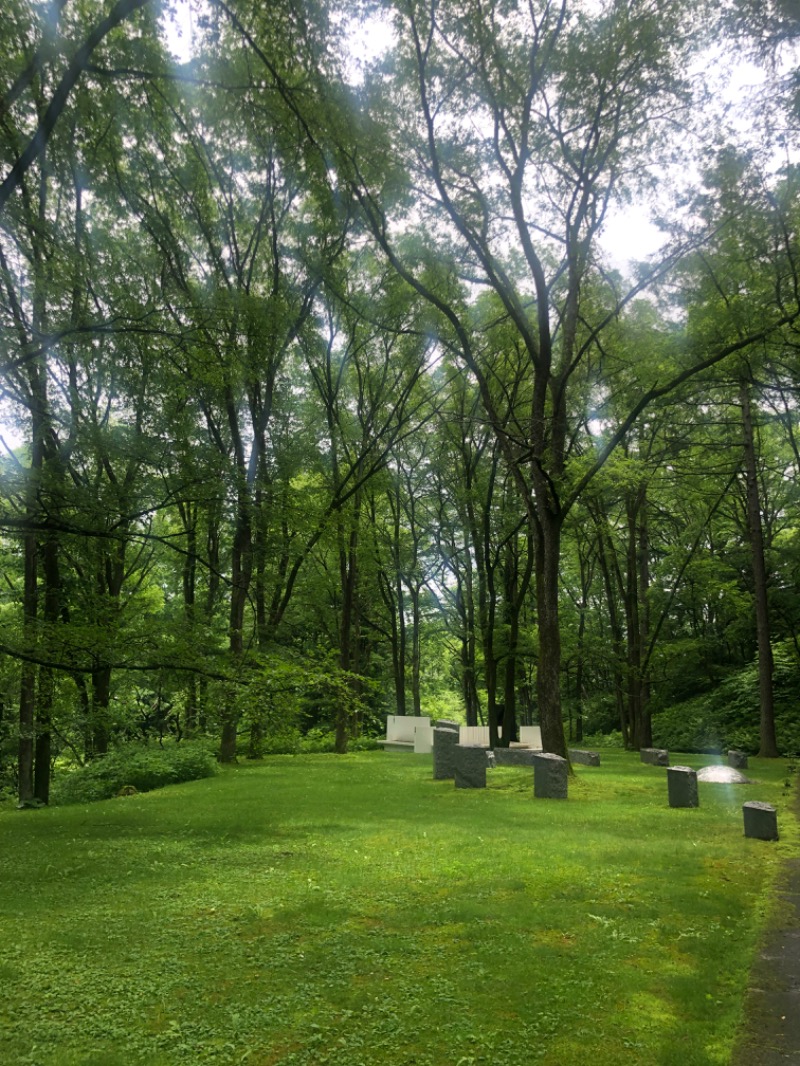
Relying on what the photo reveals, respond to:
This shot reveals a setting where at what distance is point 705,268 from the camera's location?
1331cm

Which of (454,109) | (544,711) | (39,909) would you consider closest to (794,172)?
(454,109)

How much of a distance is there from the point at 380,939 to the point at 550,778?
6.88 meters

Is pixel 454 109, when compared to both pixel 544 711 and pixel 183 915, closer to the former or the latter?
pixel 544 711

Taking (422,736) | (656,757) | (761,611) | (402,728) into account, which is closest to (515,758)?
(656,757)

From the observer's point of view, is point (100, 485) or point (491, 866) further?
point (100, 485)

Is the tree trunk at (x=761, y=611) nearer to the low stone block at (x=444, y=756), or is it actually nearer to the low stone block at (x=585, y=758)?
the low stone block at (x=585, y=758)

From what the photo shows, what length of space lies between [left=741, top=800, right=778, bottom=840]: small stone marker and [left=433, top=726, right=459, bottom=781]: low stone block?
6.05 m

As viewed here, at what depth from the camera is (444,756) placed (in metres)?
13.4

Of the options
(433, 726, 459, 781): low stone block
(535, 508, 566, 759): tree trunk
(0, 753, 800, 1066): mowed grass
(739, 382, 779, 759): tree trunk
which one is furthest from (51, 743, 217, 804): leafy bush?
(739, 382, 779, 759): tree trunk

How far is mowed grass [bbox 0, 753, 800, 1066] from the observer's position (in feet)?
10.3

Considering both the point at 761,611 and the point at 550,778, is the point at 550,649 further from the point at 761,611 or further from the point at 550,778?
the point at 761,611

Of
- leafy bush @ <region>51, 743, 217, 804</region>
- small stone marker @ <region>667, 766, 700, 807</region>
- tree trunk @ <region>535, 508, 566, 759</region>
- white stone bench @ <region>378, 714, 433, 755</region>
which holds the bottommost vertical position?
white stone bench @ <region>378, 714, 433, 755</region>

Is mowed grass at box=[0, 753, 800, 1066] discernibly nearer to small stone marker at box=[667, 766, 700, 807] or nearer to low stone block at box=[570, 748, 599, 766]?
small stone marker at box=[667, 766, 700, 807]

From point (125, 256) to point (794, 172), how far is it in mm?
11422
